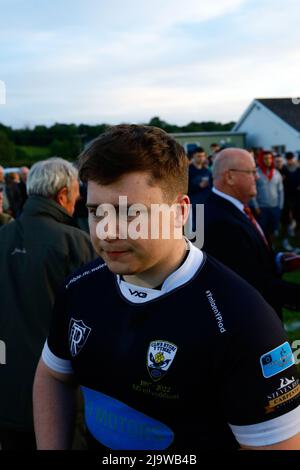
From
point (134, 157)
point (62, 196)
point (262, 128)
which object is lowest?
point (62, 196)

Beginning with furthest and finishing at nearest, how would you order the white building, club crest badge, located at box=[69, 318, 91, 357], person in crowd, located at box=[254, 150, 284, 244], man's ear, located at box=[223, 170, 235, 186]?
1. the white building
2. person in crowd, located at box=[254, 150, 284, 244]
3. man's ear, located at box=[223, 170, 235, 186]
4. club crest badge, located at box=[69, 318, 91, 357]

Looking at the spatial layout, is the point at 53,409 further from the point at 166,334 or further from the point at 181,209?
the point at 181,209

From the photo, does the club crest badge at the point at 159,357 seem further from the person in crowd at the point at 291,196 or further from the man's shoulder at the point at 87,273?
the person in crowd at the point at 291,196

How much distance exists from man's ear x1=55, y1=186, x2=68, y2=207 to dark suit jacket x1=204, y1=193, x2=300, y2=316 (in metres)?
0.91

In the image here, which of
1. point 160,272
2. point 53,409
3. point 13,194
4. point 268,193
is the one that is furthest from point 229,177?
point 13,194

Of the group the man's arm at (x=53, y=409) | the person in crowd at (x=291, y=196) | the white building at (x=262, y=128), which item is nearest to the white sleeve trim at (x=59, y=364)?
the man's arm at (x=53, y=409)

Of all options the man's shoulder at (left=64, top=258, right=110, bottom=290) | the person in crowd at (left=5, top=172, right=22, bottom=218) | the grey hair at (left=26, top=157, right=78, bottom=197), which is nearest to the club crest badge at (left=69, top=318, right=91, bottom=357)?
the man's shoulder at (left=64, top=258, right=110, bottom=290)

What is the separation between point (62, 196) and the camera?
8.67 feet

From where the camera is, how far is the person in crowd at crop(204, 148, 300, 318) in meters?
2.90

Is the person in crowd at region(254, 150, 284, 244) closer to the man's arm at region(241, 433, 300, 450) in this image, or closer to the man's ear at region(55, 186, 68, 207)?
the man's ear at region(55, 186, 68, 207)

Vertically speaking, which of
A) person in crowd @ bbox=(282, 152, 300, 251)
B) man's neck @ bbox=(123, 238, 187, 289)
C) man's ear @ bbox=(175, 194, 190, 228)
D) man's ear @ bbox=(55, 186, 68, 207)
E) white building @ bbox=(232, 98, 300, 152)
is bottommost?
Answer: person in crowd @ bbox=(282, 152, 300, 251)

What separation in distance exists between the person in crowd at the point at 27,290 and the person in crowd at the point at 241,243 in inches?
34.0

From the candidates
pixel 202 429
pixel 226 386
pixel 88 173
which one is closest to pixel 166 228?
pixel 88 173

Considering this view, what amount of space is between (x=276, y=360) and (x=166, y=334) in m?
0.28
